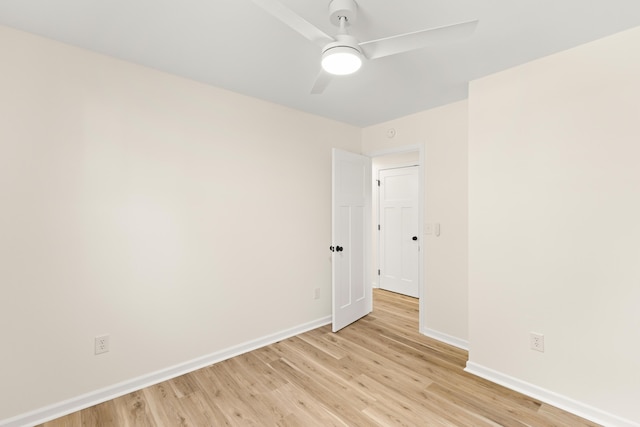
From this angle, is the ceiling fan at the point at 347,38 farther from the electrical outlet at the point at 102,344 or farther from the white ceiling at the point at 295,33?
the electrical outlet at the point at 102,344

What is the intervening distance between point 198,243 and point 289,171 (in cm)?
121

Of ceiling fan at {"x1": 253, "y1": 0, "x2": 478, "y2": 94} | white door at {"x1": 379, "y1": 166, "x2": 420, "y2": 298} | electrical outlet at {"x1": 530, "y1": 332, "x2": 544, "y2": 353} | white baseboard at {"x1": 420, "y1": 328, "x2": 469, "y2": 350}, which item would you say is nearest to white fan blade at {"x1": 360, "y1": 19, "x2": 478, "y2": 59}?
ceiling fan at {"x1": 253, "y1": 0, "x2": 478, "y2": 94}

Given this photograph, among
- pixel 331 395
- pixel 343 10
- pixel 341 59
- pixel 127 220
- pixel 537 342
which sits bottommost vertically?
pixel 331 395

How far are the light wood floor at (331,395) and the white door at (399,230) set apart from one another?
1.83 m

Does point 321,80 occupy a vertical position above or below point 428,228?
above

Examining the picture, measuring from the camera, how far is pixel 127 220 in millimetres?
2186

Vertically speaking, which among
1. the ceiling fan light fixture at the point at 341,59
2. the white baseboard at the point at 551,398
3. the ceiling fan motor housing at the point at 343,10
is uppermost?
the ceiling fan motor housing at the point at 343,10

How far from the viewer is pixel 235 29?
1.76 m

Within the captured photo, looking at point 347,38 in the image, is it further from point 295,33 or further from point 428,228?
point 428,228

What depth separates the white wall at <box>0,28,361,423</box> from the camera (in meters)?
1.83

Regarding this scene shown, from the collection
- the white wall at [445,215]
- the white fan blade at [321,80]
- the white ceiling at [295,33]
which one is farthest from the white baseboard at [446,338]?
the white fan blade at [321,80]

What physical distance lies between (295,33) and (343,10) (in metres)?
0.40

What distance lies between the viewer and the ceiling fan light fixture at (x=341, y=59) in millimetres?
1438

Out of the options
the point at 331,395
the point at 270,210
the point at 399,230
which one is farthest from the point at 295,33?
the point at 399,230
